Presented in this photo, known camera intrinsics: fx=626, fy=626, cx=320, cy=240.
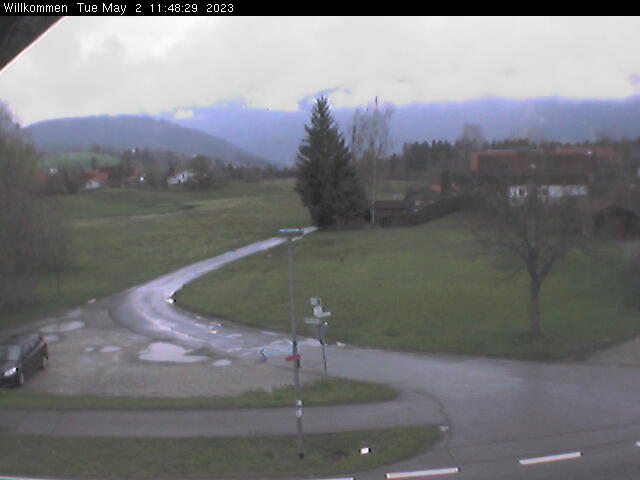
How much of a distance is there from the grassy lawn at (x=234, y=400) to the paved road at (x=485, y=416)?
1.41 ft

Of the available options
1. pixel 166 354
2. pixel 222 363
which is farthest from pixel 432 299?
pixel 166 354

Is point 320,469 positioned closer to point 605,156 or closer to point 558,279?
point 558,279

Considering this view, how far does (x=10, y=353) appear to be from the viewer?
58.3 feet

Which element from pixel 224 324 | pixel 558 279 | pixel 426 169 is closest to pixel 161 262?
pixel 224 324

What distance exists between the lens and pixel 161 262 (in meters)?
45.8

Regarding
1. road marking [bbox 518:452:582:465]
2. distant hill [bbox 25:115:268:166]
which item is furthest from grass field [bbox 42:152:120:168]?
road marking [bbox 518:452:582:465]

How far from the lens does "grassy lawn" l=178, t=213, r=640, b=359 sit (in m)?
20.1

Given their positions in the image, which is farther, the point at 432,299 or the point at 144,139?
the point at 144,139

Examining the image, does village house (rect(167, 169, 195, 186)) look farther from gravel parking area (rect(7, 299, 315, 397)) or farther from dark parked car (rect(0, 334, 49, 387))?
dark parked car (rect(0, 334, 49, 387))

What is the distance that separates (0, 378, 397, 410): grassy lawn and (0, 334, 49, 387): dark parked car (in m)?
2.52

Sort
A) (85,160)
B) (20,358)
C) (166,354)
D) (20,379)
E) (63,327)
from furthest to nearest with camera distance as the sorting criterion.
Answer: (85,160), (63,327), (166,354), (20,358), (20,379)

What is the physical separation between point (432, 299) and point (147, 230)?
140 ft

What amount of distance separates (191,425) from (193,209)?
233 ft

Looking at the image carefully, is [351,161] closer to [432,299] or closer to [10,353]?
[432,299]
